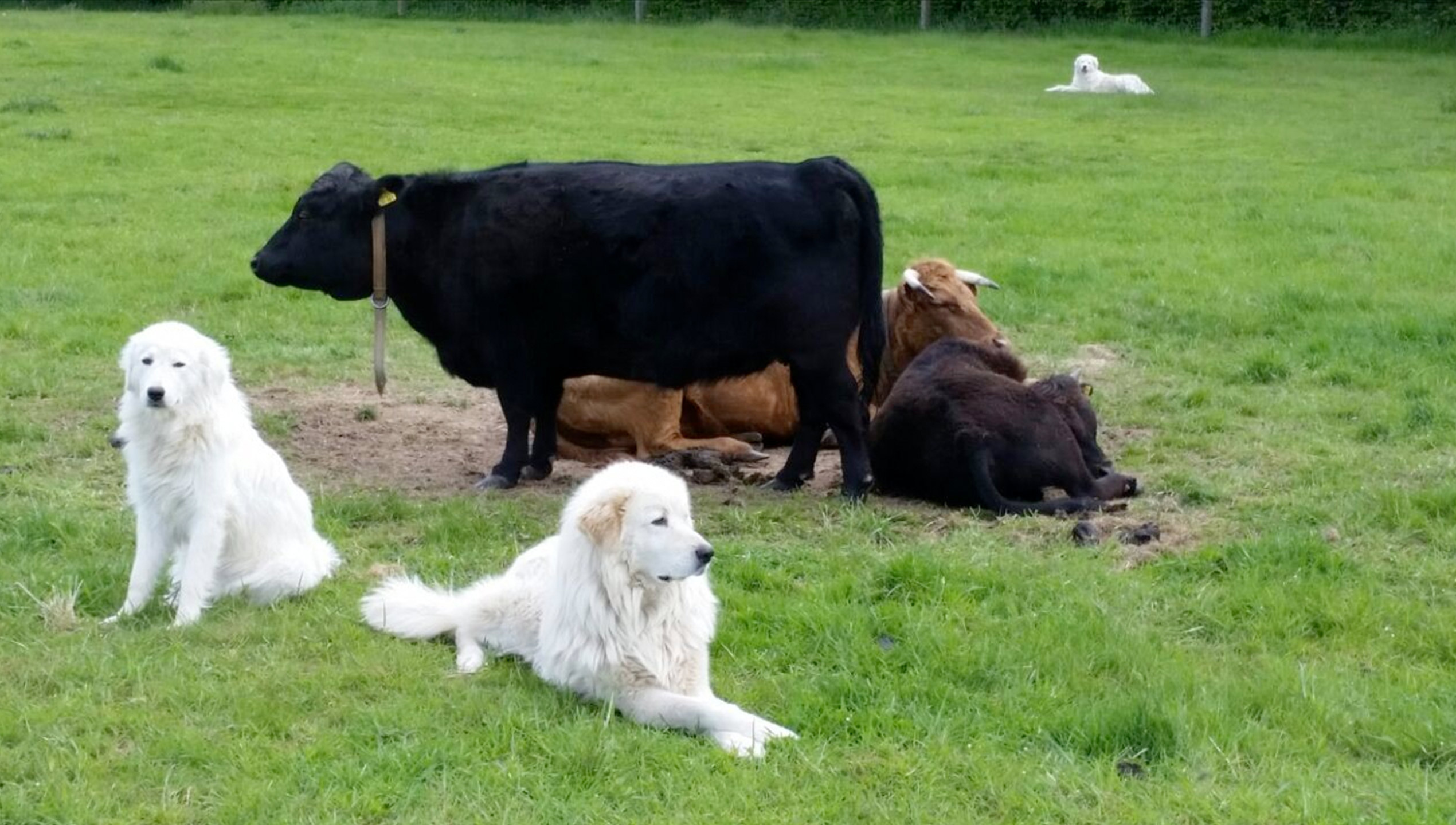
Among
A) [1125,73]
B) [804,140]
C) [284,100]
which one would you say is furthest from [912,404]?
[1125,73]

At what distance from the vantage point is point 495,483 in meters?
8.53

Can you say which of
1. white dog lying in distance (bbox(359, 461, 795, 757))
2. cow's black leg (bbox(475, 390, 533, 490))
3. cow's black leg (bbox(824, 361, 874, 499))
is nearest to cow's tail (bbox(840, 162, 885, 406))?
cow's black leg (bbox(824, 361, 874, 499))

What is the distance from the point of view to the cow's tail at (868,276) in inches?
332

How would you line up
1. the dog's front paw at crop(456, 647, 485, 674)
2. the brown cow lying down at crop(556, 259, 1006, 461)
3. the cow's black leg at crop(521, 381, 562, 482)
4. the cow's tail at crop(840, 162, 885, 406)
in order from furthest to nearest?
1. the brown cow lying down at crop(556, 259, 1006, 461)
2. the cow's black leg at crop(521, 381, 562, 482)
3. the cow's tail at crop(840, 162, 885, 406)
4. the dog's front paw at crop(456, 647, 485, 674)

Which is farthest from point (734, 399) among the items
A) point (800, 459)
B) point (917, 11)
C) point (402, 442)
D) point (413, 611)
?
point (917, 11)

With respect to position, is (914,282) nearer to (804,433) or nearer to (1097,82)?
(804,433)

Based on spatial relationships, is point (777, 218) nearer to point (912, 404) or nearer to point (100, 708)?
point (912, 404)

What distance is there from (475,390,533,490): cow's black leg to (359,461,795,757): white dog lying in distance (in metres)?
2.84

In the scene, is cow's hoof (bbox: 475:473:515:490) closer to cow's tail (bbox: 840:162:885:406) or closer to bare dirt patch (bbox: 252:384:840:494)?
bare dirt patch (bbox: 252:384:840:494)

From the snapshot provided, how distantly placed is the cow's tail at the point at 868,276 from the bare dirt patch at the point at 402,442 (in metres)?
0.68

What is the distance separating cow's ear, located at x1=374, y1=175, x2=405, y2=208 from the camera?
904cm

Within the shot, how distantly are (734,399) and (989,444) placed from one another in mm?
2050

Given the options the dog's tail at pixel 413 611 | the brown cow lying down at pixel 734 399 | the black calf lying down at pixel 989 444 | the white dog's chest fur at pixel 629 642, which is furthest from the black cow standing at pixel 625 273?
the white dog's chest fur at pixel 629 642

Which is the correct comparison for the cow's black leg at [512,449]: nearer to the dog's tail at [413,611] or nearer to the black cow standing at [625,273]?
the black cow standing at [625,273]
